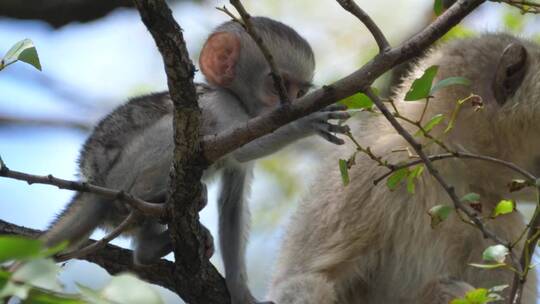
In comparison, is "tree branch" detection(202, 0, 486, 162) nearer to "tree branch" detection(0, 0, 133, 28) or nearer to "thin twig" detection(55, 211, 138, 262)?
"thin twig" detection(55, 211, 138, 262)

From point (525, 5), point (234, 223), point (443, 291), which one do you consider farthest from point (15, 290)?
point (443, 291)

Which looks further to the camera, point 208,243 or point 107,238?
point 208,243

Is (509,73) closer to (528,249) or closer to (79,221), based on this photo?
(528,249)

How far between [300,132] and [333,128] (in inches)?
10.0

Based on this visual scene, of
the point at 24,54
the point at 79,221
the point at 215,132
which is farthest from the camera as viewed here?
the point at 215,132

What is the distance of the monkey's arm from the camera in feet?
9.65

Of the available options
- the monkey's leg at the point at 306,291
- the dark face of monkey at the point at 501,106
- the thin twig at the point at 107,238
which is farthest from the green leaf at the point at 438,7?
the monkey's leg at the point at 306,291

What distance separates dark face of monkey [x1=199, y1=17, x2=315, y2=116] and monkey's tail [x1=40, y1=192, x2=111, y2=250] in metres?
0.83

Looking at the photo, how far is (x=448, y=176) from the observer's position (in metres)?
4.20

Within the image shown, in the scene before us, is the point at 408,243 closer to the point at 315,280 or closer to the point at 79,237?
the point at 315,280

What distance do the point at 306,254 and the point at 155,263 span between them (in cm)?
96

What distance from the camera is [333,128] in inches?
116

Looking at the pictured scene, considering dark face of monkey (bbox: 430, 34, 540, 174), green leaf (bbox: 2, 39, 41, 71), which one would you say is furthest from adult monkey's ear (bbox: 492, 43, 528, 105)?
green leaf (bbox: 2, 39, 41, 71)

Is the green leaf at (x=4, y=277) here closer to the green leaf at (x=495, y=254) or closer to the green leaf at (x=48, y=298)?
the green leaf at (x=48, y=298)
